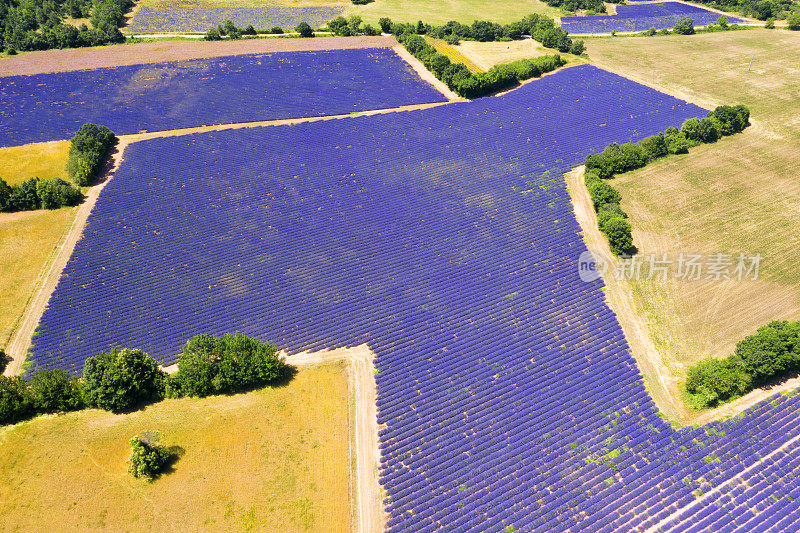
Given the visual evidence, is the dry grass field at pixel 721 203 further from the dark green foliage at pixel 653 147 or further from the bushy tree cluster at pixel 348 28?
the bushy tree cluster at pixel 348 28

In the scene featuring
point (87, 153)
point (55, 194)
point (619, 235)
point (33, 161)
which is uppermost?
point (87, 153)

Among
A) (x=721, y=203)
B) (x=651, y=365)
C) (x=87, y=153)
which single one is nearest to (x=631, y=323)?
(x=651, y=365)

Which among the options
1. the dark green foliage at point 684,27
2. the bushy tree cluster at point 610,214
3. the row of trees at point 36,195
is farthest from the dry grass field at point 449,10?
the row of trees at point 36,195

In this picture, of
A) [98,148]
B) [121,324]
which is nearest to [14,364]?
[121,324]

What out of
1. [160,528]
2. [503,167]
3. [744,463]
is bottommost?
[160,528]

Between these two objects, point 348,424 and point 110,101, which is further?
point 110,101

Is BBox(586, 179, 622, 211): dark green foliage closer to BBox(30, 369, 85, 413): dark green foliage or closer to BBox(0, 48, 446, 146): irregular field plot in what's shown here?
BBox(0, 48, 446, 146): irregular field plot

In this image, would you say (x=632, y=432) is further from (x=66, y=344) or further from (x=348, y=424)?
(x=66, y=344)

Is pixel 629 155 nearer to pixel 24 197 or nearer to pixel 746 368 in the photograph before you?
pixel 746 368
